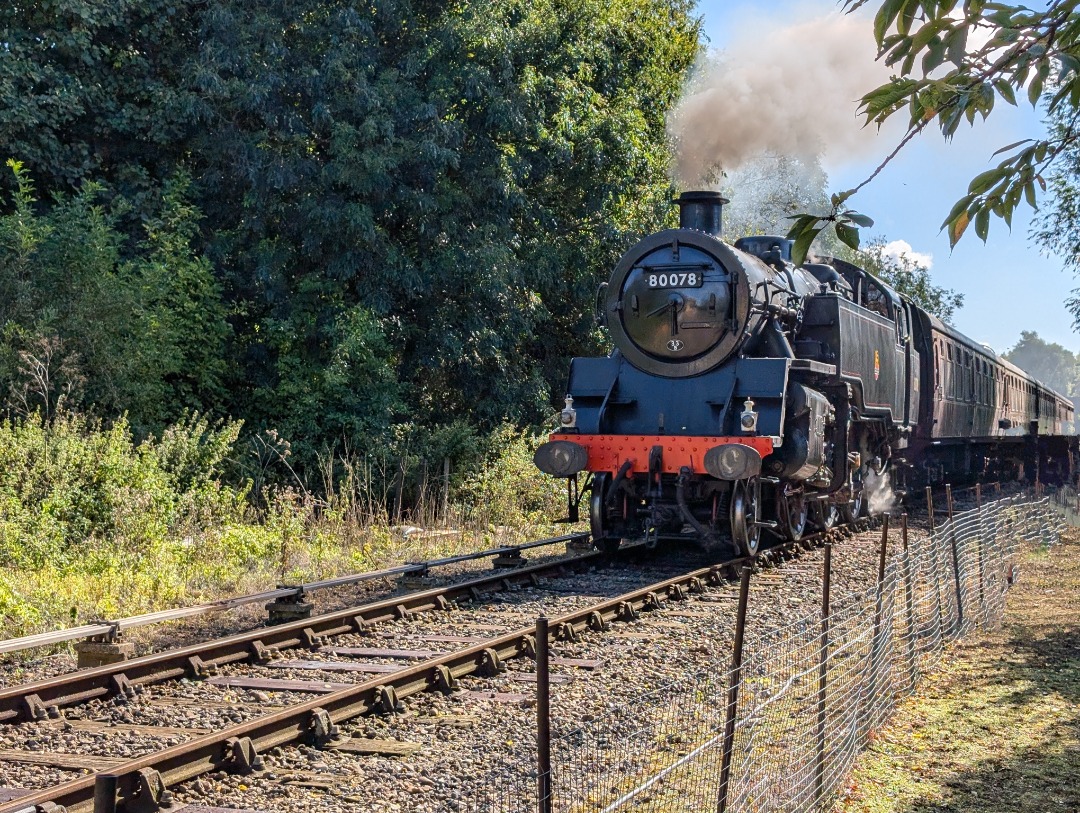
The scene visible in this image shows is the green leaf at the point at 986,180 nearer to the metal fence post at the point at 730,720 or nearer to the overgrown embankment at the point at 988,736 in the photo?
the metal fence post at the point at 730,720

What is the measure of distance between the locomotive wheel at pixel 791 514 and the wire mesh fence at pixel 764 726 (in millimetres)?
2791

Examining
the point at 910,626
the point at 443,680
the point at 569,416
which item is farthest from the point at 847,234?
the point at 569,416

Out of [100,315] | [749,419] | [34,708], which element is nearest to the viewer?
[34,708]

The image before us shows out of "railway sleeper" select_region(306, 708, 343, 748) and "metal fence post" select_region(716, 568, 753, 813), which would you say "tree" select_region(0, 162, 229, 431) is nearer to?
"railway sleeper" select_region(306, 708, 343, 748)

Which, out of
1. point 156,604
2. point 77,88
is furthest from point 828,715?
point 77,88

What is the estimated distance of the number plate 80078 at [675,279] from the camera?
39.2ft

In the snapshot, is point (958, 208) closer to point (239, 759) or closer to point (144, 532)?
point (239, 759)

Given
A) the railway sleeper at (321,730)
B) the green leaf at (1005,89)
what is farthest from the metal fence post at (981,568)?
the green leaf at (1005,89)

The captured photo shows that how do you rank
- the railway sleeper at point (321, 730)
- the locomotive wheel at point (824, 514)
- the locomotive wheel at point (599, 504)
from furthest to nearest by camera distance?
the locomotive wheel at point (824, 514), the locomotive wheel at point (599, 504), the railway sleeper at point (321, 730)

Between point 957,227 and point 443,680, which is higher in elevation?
point 957,227

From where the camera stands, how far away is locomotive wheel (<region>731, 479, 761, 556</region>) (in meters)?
11.0

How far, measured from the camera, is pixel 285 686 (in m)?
6.53

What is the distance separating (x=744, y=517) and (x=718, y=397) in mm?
1379

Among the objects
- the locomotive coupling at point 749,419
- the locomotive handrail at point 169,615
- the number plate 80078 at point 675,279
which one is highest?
the number plate 80078 at point 675,279
